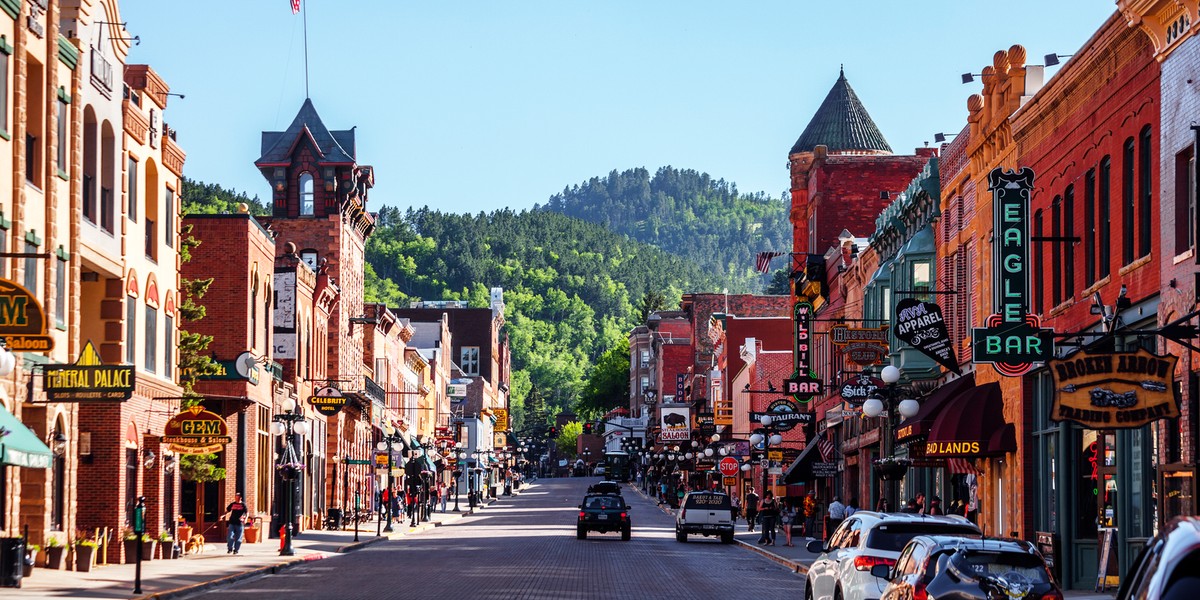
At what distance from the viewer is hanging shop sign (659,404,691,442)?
411 feet

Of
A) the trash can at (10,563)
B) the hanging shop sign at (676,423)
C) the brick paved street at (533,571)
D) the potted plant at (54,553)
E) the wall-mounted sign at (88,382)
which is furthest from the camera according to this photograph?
the hanging shop sign at (676,423)

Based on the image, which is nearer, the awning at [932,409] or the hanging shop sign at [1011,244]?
the hanging shop sign at [1011,244]

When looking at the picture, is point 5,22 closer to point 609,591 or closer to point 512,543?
point 609,591

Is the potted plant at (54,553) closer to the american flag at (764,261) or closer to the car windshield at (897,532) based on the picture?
the car windshield at (897,532)

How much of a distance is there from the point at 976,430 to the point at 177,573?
16804 mm

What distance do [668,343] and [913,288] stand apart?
394 ft

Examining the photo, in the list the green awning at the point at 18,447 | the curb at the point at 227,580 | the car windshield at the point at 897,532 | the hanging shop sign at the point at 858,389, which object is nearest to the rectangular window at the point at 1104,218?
the car windshield at the point at 897,532

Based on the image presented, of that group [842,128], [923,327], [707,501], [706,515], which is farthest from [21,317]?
[842,128]

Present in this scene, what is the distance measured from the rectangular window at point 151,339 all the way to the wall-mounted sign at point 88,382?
9707 mm

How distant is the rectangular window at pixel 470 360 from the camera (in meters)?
190

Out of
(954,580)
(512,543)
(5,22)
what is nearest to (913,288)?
(512,543)

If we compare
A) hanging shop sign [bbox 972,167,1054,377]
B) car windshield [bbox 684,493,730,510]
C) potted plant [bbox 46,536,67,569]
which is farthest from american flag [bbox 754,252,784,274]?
potted plant [bbox 46,536,67,569]

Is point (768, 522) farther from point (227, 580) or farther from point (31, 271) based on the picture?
point (31, 271)

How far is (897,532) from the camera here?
68.7 feet
